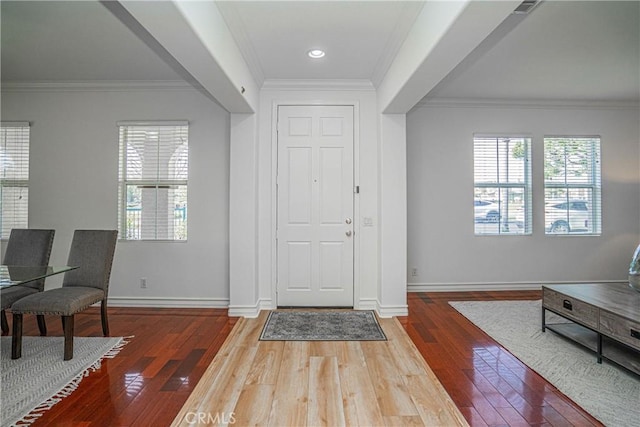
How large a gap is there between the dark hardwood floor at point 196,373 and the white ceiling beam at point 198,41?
7.22 feet

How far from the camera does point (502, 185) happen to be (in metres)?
5.01

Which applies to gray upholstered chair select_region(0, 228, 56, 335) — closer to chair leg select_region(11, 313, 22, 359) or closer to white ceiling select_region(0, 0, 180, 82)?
chair leg select_region(11, 313, 22, 359)

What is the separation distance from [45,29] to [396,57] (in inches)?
118

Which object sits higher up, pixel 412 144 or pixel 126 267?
pixel 412 144

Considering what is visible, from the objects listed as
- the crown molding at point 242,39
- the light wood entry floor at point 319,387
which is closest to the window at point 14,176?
the crown molding at point 242,39

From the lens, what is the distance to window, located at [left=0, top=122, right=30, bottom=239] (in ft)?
13.9

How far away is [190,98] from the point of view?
4.22 metres

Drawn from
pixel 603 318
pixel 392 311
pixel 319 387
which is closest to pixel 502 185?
pixel 392 311

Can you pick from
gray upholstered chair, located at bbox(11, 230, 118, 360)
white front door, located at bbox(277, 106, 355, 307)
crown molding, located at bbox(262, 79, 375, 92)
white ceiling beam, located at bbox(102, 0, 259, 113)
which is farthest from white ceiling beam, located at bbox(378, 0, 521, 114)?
gray upholstered chair, located at bbox(11, 230, 118, 360)

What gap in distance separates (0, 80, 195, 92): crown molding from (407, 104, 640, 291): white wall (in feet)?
10.3

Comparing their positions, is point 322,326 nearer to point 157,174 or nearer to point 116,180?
point 157,174

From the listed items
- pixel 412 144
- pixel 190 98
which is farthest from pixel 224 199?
pixel 412 144

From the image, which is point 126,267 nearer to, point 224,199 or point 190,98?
point 224,199

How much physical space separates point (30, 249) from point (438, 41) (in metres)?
3.85
